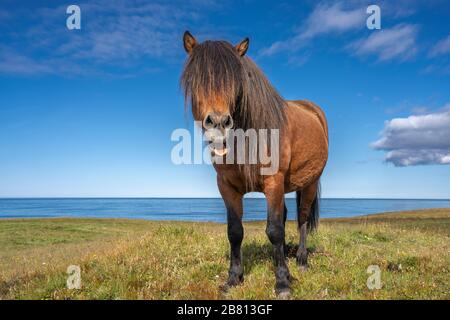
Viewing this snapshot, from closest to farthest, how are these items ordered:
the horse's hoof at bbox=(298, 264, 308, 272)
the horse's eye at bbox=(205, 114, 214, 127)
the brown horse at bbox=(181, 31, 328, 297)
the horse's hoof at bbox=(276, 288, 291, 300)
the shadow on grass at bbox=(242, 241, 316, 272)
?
the horse's eye at bbox=(205, 114, 214, 127)
the brown horse at bbox=(181, 31, 328, 297)
the horse's hoof at bbox=(276, 288, 291, 300)
the horse's hoof at bbox=(298, 264, 308, 272)
the shadow on grass at bbox=(242, 241, 316, 272)

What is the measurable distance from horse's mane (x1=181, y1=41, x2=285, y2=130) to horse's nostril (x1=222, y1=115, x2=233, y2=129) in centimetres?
28

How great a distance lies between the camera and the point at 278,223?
18.4ft

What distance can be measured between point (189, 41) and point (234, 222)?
2.95 meters

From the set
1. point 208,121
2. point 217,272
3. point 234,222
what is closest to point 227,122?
point 208,121

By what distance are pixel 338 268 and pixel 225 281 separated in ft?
7.76

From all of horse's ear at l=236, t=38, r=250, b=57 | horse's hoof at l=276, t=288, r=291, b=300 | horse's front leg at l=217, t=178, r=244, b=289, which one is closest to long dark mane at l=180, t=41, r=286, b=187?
horse's ear at l=236, t=38, r=250, b=57

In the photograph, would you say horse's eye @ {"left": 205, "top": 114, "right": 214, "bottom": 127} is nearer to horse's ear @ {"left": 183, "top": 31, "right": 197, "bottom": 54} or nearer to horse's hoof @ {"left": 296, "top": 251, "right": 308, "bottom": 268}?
horse's ear @ {"left": 183, "top": 31, "right": 197, "bottom": 54}

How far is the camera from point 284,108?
249 inches

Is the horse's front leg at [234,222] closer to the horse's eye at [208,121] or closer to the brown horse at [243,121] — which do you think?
the brown horse at [243,121]

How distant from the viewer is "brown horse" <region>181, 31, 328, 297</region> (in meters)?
4.79

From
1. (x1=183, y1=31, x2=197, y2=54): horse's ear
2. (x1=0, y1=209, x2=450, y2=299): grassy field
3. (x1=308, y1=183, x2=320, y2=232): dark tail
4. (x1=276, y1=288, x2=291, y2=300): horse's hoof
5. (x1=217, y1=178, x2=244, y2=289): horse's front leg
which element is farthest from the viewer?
(x1=308, y1=183, x2=320, y2=232): dark tail

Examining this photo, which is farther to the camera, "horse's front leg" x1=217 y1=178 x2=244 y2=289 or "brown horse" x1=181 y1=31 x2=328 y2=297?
"horse's front leg" x1=217 y1=178 x2=244 y2=289
